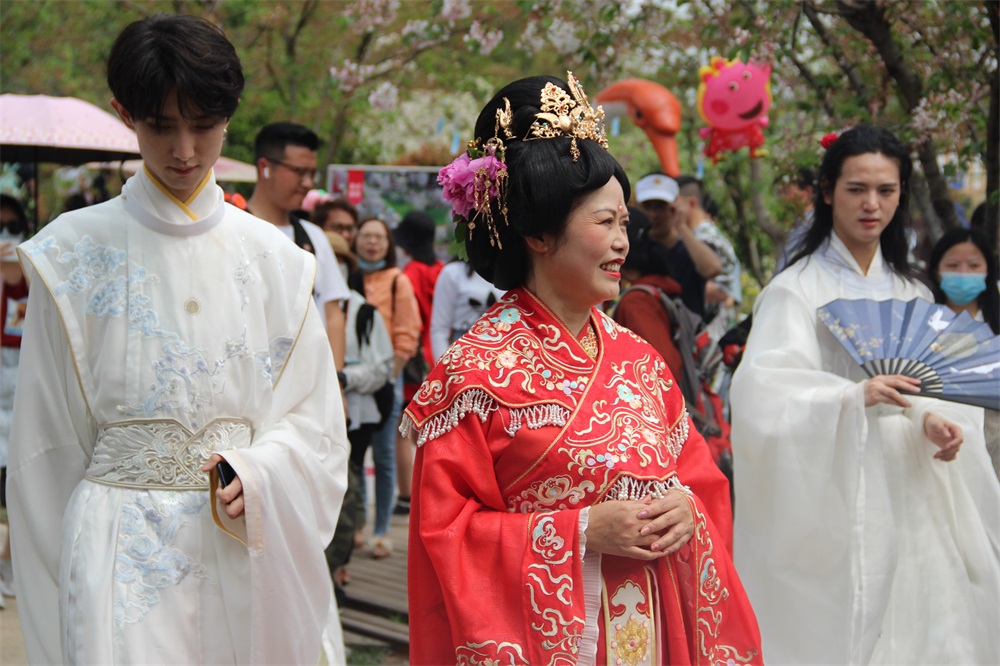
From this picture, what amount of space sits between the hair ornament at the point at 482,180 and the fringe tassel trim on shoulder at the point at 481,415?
411mm

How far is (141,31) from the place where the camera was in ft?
9.36

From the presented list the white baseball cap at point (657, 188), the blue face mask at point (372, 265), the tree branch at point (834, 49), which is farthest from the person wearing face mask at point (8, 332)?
the tree branch at point (834, 49)

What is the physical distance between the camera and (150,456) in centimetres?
286

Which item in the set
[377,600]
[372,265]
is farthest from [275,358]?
[372,265]

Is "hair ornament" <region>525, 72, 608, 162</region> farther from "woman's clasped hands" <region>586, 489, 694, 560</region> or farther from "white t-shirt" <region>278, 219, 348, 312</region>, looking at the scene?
"white t-shirt" <region>278, 219, 348, 312</region>

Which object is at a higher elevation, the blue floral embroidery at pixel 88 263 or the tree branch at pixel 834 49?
the tree branch at pixel 834 49

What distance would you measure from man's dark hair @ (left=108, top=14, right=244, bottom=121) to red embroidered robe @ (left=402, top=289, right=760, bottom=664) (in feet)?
2.79

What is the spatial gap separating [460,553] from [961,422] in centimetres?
230

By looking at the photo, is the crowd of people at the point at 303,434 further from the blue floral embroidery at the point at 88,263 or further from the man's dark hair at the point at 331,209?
the man's dark hair at the point at 331,209

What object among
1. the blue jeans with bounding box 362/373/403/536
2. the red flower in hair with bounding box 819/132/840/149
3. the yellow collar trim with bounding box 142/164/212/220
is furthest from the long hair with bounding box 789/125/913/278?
the blue jeans with bounding box 362/373/403/536

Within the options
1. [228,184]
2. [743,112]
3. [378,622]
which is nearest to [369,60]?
[228,184]

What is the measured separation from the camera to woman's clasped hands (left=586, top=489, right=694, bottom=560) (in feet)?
8.43

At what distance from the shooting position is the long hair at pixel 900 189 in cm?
425

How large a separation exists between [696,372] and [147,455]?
9.68 ft
